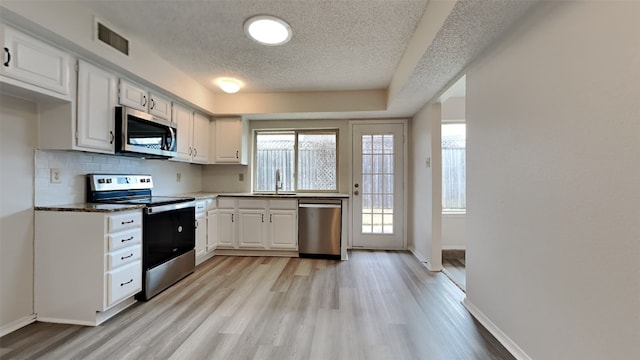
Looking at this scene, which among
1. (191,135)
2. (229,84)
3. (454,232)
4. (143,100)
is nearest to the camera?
(143,100)

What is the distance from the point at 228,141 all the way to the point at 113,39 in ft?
6.63

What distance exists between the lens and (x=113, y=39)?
2.34 m

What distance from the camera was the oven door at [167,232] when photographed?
2.50 metres

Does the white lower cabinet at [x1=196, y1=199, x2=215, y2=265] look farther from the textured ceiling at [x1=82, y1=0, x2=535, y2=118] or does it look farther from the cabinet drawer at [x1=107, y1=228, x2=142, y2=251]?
the textured ceiling at [x1=82, y1=0, x2=535, y2=118]

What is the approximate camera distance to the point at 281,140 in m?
4.66

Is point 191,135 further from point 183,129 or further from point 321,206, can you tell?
point 321,206

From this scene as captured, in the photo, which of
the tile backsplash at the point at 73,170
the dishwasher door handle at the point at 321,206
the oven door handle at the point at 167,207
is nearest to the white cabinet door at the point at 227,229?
the oven door handle at the point at 167,207

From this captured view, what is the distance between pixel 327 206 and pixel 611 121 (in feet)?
9.88

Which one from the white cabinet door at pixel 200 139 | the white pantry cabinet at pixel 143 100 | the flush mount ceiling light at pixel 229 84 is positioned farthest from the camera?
the white cabinet door at pixel 200 139

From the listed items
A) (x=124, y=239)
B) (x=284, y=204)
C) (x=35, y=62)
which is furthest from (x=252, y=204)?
(x=35, y=62)

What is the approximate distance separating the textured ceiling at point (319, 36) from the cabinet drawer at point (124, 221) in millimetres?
1592

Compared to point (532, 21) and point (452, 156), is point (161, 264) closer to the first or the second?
point (532, 21)

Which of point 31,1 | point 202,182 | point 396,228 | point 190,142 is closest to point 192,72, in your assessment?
point 190,142

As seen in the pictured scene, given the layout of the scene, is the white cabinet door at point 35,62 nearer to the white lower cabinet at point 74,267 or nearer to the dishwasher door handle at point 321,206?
the white lower cabinet at point 74,267
